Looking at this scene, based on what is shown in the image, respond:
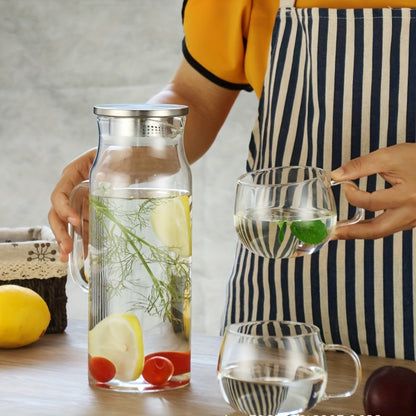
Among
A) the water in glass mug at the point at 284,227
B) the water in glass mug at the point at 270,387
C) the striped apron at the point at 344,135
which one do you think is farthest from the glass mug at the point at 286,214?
the striped apron at the point at 344,135

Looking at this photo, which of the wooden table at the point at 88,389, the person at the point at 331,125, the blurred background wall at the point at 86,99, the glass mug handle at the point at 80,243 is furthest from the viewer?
the blurred background wall at the point at 86,99

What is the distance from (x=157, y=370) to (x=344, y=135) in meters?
0.54

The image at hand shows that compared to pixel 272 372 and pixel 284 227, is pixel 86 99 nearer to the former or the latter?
pixel 284 227

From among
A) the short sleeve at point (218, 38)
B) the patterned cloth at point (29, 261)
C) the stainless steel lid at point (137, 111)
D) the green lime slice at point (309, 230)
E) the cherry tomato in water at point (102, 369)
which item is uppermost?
the short sleeve at point (218, 38)

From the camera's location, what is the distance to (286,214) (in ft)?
3.11

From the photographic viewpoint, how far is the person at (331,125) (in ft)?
4.16

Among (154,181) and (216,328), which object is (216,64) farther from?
(216,328)

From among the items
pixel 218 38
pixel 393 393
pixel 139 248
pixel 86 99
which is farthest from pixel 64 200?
pixel 86 99

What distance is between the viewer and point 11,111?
284 cm

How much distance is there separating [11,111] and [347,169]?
200 centimetres

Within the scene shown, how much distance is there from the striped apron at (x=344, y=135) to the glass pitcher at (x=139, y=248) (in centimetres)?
40

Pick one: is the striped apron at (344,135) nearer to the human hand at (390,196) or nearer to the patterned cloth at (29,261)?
the human hand at (390,196)

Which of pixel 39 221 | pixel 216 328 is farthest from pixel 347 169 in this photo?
pixel 39 221

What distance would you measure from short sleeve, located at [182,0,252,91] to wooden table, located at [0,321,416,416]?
1.64 feet
